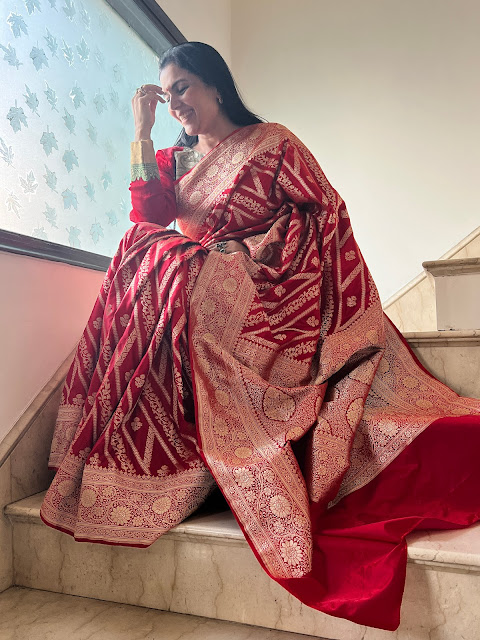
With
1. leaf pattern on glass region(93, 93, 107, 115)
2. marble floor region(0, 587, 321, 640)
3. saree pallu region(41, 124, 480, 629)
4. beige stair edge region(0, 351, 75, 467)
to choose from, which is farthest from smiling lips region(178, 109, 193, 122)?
marble floor region(0, 587, 321, 640)

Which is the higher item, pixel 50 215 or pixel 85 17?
pixel 85 17

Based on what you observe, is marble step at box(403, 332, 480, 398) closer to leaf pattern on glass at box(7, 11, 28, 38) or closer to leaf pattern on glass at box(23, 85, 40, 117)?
leaf pattern on glass at box(23, 85, 40, 117)

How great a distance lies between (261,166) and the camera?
153 cm

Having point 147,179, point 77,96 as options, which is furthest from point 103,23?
point 147,179

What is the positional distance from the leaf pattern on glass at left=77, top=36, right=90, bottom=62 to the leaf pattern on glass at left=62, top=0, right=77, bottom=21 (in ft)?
0.27

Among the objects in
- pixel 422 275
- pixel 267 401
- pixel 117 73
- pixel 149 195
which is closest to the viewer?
pixel 267 401

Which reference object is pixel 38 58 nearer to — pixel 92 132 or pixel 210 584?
pixel 92 132

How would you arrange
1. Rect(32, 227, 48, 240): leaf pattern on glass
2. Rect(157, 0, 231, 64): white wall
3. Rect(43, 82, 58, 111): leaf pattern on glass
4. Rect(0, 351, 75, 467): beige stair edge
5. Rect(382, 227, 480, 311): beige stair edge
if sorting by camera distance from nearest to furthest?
Rect(0, 351, 75, 467): beige stair edge < Rect(32, 227, 48, 240): leaf pattern on glass < Rect(43, 82, 58, 111): leaf pattern on glass < Rect(157, 0, 231, 64): white wall < Rect(382, 227, 480, 311): beige stair edge

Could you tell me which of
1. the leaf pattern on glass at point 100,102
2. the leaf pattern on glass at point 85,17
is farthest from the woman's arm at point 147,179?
the leaf pattern on glass at point 85,17

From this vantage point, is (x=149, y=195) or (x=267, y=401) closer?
(x=267, y=401)

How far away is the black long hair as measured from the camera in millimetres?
1657

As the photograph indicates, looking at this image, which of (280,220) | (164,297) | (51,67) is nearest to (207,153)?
(280,220)

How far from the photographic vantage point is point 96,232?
1.86 metres

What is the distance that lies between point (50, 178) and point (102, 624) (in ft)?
3.85
